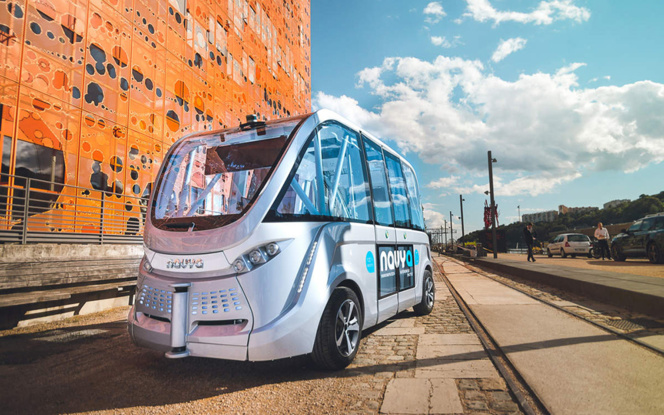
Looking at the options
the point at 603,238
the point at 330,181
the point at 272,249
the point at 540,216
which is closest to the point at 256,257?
the point at 272,249

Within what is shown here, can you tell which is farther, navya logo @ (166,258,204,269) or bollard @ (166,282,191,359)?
navya logo @ (166,258,204,269)

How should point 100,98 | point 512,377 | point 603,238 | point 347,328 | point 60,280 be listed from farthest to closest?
point 603,238, point 100,98, point 60,280, point 347,328, point 512,377

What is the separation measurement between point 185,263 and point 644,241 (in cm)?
1626

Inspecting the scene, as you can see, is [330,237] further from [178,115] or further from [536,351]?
[178,115]

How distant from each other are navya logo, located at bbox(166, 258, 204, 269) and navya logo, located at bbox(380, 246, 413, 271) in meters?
2.30

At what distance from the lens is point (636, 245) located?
1433 centimetres

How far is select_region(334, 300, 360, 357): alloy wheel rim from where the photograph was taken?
3621 millimetres

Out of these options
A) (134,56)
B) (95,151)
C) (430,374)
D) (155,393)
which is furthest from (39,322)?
(134,56)

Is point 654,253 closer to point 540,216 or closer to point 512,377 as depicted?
point 512,377

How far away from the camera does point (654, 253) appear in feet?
43.4

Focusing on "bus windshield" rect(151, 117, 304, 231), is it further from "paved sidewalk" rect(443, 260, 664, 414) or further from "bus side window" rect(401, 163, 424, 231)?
"bus side window" rect(401, 163, 424, 231)

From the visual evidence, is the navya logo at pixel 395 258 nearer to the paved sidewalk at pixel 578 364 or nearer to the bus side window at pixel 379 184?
the bus side window at pixel 379 184

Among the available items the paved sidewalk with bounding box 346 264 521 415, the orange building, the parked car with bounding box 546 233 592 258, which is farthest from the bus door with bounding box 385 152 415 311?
the parked car with bounding box 546 233 592 258

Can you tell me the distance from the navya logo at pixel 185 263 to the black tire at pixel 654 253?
1546 cm
